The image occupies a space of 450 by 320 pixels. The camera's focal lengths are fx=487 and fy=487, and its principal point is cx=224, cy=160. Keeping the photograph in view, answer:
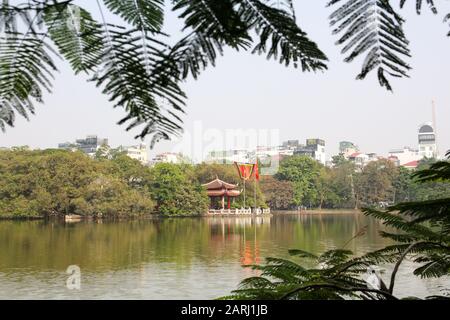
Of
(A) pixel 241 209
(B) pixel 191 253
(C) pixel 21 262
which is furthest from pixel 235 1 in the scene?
(A) pixel 241 209

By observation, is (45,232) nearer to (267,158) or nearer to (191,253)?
(191,253)

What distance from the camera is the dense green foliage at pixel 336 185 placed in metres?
22.1

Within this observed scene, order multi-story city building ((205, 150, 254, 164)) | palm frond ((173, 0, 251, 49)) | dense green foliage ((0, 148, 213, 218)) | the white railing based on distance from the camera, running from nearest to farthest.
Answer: palm frond ((173, 0, 251, 49))
dense green foliage ((0, 148, 213, 218))
the white railing
multi-story city building ((205, 150, 254, 164))

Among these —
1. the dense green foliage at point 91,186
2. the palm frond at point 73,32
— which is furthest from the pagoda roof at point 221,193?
the palm frond at point 73,32

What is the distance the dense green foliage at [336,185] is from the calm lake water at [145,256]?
7.01 m

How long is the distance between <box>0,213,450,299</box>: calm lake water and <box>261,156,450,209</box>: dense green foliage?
7.01 metres

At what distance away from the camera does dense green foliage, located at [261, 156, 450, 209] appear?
871 inches

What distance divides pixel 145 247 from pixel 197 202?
27.6ft

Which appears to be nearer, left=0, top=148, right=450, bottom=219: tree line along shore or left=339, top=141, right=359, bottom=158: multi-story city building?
left=0, top=148, right=450, bottom=219: tree line along shore

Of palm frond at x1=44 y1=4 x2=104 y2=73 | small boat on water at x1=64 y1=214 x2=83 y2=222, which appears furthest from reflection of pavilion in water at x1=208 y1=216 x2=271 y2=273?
palm frond at x1=44 y1=4 x2=104 y2=73

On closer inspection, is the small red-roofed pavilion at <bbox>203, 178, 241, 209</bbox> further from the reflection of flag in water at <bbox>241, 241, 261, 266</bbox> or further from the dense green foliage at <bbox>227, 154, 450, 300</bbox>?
the dense green foliage at <bbox>227, 154, 450, 300</bbox>

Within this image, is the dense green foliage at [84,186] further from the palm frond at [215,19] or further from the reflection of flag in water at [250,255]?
the palm frond at [215,19]

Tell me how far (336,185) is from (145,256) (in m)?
15.8

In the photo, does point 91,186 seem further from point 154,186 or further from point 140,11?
point 140,11
